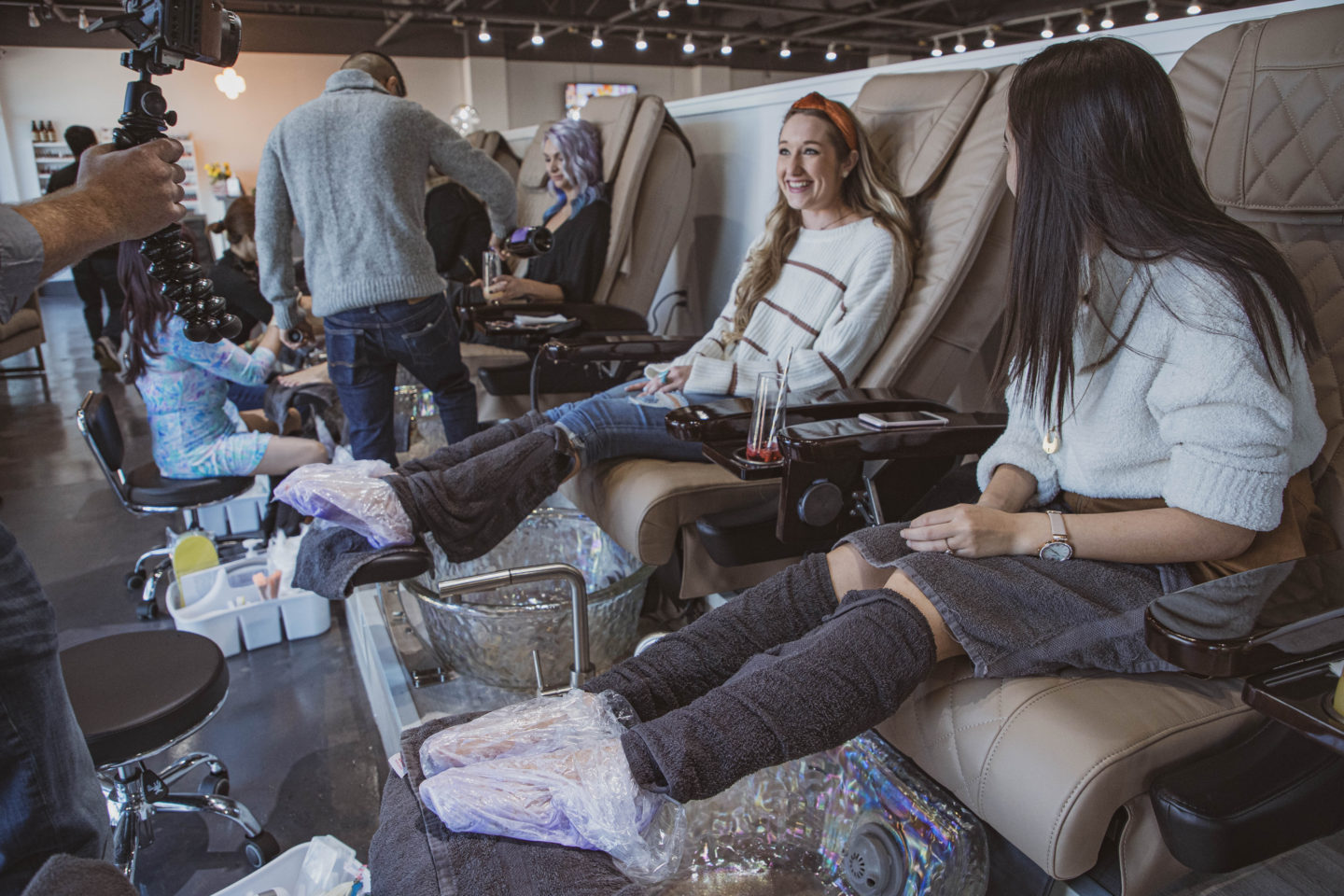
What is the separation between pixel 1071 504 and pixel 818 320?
0.86 m

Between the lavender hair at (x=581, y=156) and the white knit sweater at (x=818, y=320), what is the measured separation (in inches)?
43.9

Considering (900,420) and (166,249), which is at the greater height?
(166,249)

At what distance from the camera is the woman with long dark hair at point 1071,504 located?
1.01m

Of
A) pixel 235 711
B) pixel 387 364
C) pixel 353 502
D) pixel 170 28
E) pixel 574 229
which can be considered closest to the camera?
pixel 170 28

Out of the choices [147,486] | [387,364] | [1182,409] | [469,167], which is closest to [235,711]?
[147,486]

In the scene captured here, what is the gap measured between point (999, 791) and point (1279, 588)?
34cm

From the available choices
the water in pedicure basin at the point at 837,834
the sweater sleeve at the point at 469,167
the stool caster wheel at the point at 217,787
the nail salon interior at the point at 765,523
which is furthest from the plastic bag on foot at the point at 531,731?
the sweater sleeve at the point at 469,167

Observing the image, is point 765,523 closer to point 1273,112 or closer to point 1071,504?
point 1071,504

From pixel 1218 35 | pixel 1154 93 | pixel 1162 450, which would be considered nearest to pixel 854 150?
pixel 1218 35

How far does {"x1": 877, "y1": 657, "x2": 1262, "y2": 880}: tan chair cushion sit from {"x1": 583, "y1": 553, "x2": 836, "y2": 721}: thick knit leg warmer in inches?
8.5

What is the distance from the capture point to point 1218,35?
4.61 ft

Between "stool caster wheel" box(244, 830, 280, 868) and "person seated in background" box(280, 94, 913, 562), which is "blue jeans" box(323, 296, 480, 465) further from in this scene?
"stool caster wheel" box(244, 830, 280, 868)

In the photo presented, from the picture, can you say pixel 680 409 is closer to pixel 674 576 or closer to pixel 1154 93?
pixel 674 576

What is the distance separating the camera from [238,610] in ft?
7.52
